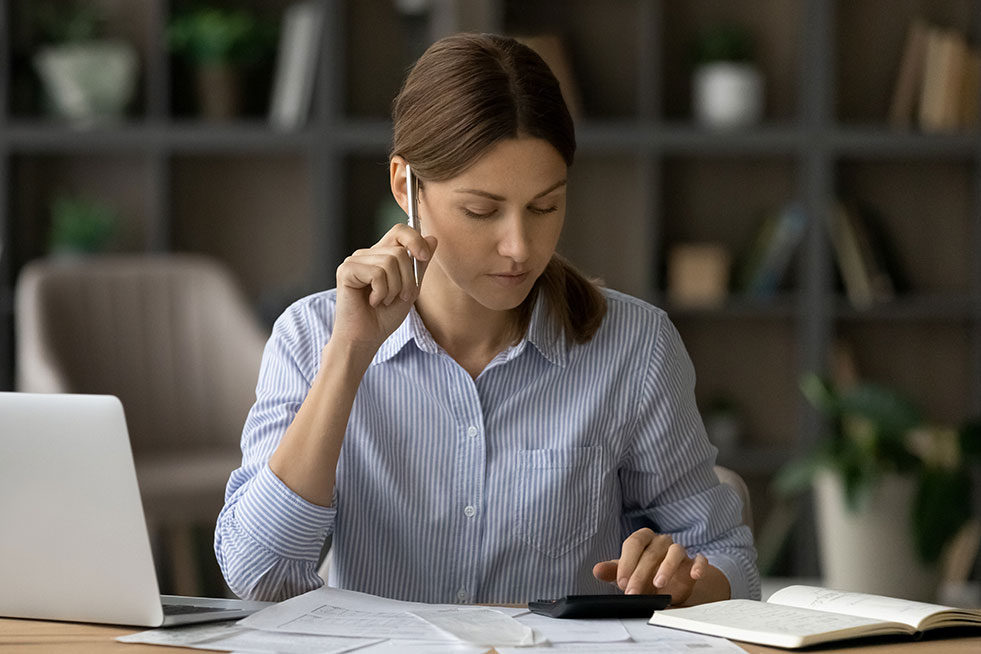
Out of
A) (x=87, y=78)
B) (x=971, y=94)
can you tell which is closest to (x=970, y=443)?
(x=971, y=94)

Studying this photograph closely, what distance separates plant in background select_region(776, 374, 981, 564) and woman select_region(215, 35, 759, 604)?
1981 millimetres

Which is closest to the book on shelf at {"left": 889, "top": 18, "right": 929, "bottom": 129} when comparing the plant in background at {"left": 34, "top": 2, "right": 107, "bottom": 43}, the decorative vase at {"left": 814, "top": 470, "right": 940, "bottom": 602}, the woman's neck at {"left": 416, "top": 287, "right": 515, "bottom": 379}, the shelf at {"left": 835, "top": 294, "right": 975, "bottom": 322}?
the shelf at {"left": 835, "top": 294, "right": 975, "bottom": 322}

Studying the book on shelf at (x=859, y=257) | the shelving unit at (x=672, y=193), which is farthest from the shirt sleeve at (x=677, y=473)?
the book on shelf at (x=859, y=257)

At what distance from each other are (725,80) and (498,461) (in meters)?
2.67

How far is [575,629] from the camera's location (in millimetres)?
1196

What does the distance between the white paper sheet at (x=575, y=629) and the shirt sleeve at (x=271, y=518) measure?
0.32 meters

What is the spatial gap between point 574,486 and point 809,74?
2713 mm

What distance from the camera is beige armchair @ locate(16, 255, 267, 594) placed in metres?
3.37

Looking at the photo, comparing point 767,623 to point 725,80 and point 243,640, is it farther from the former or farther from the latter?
point 725,80

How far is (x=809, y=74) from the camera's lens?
3.95 meters

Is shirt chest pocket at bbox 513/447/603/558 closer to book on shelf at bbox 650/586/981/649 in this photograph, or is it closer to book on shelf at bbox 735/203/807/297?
book on shelf at bbox 650/586/981/649

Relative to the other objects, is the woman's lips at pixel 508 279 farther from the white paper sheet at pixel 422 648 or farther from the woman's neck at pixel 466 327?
the white paper sheet at pixel 422 648

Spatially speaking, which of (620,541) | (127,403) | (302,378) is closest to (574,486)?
(620,541)

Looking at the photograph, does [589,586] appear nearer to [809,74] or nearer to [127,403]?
[127,403]
